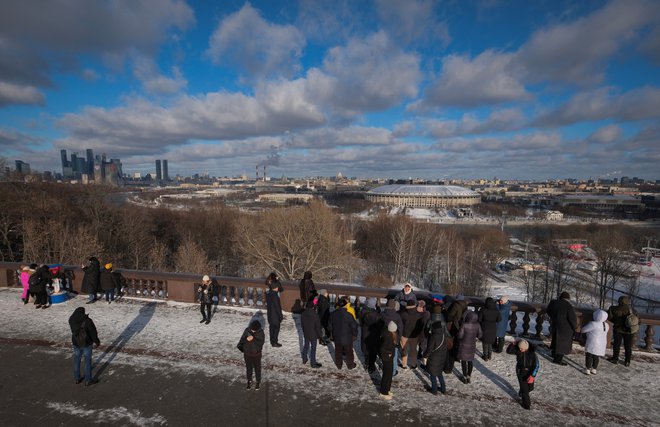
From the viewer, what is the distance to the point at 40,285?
1017 cm

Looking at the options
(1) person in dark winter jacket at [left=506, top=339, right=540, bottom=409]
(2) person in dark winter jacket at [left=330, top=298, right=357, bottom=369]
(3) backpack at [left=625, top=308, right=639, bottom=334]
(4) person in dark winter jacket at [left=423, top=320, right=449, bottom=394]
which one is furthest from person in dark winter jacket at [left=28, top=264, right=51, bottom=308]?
(3) backpack at [left=625, top=308, right=639, bottom=334]

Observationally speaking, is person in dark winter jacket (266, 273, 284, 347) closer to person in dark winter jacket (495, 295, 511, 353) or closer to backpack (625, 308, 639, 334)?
person in dark winter jacket (495, 295, 511, 353)

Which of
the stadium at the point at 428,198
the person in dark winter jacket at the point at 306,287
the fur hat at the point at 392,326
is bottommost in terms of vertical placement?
the stadium at the point at 428,198

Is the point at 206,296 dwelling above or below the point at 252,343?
below

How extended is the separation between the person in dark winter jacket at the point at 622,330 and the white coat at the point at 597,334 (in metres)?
0.53

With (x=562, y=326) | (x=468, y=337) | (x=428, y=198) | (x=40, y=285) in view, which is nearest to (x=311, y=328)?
(x=468, y=337)

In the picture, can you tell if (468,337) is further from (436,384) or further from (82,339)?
(82,339)

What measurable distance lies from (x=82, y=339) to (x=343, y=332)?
470 cm

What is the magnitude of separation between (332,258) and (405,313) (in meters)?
23.7

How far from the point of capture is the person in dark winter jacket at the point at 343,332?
6.82 m

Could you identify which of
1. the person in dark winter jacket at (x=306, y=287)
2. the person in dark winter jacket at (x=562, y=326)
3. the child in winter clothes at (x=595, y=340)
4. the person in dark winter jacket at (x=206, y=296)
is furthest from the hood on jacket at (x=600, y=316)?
the person in dark winter jacket at (x=206, y=296)

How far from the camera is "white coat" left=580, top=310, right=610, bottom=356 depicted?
22.4 feet

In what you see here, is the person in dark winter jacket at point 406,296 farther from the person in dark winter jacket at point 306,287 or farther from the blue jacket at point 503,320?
the person in dark winter jacket at point 306,287

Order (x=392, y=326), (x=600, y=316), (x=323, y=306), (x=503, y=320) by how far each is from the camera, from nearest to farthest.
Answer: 1. (x=392, y=326)
2. (x=600, y=316)
3. (x=503, y=320)
4. (x=323, y=306)
